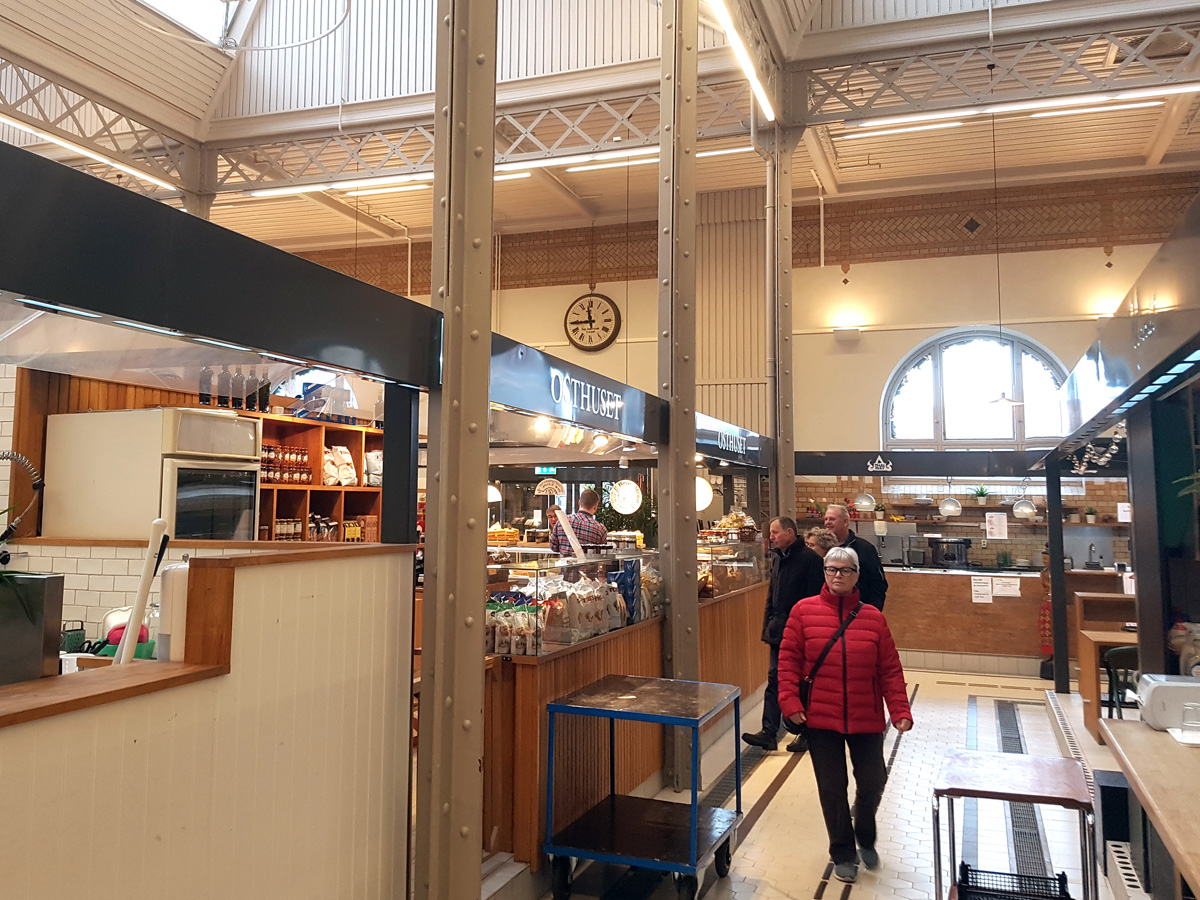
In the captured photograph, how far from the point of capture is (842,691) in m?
4.50

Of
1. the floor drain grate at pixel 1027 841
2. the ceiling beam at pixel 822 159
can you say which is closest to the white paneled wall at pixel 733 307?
the ceiling beam at pixel 822 159

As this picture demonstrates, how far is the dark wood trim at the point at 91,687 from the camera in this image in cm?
210

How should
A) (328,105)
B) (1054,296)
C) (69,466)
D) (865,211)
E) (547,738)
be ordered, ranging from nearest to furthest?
1. (547,738)
2. (69,466)
3. (328,105)
4. (1054,296)
5. (865,211)

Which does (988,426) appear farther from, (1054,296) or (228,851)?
(228,851)

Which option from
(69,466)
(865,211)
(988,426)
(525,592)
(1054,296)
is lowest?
(525,592)

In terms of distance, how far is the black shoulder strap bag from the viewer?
452 cm

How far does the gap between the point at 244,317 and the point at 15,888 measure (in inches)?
58.4

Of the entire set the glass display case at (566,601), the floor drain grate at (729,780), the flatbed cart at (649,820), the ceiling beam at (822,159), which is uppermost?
the ceiling beam at (822,159)

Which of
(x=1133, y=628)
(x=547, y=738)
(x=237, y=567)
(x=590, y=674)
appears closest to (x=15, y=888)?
(x=237, y=567)

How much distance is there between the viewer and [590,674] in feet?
16.4

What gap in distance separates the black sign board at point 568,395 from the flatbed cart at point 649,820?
1.40m

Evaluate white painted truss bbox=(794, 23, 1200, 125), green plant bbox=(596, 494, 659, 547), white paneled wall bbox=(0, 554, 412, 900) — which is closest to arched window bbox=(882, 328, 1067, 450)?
white painted truss bbox=(794, 23, 1200, 125)

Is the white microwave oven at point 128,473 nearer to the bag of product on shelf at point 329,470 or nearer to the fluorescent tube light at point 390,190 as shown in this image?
the bag of product on shelf at point 329,470

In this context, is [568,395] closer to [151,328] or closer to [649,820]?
[649,820]
